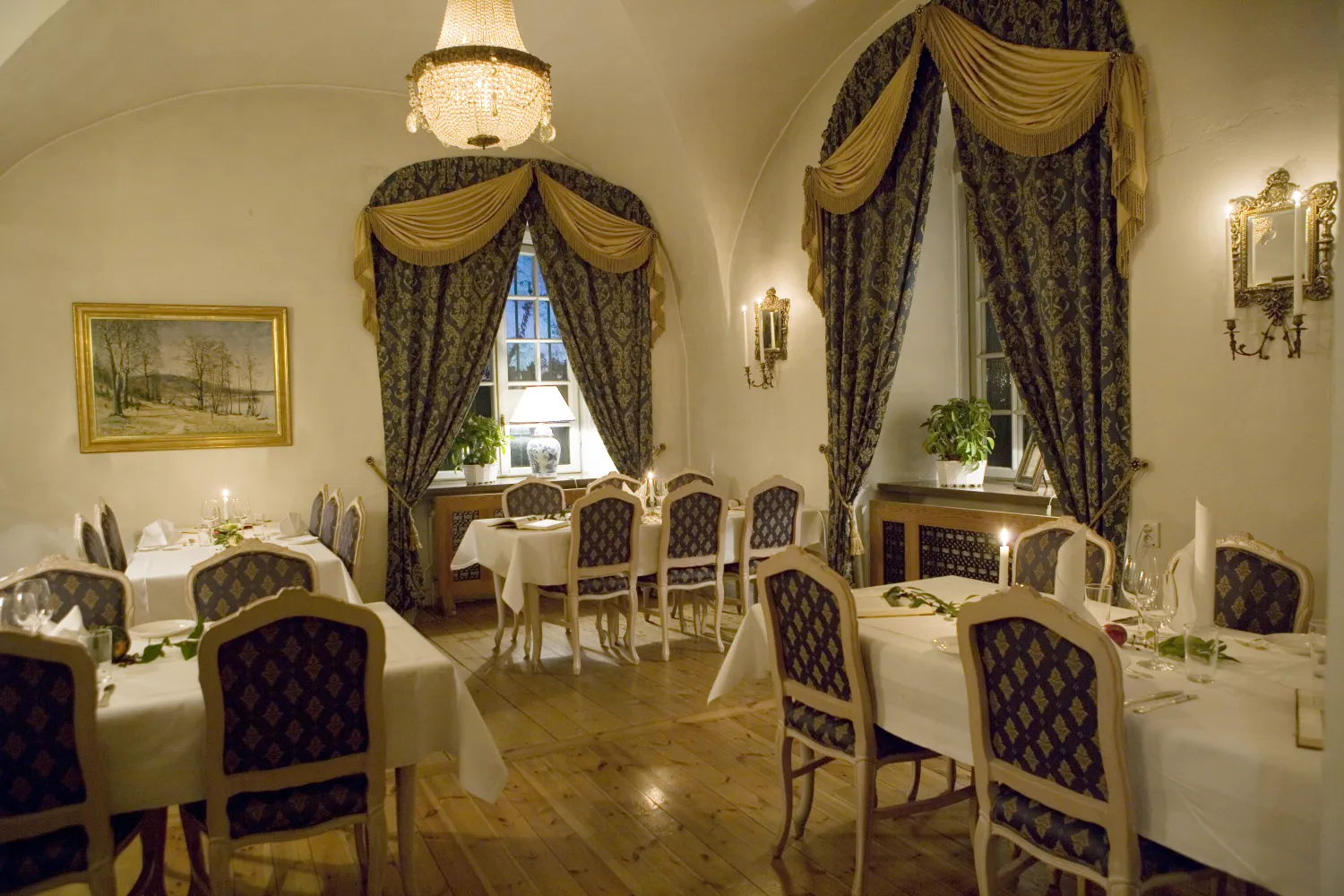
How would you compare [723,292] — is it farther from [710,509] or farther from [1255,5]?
[1255,5]

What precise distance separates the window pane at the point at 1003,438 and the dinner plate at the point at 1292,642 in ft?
10.3

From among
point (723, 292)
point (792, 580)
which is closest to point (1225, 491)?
point (792, 580)

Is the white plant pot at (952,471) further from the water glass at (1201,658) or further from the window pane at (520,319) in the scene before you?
the window pane at (520,319)

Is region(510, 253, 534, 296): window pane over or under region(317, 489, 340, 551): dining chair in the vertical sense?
over

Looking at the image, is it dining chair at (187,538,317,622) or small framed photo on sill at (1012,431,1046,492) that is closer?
dining chair at (187,538,317,622)

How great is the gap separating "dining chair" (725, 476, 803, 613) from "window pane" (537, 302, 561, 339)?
2.89 meters

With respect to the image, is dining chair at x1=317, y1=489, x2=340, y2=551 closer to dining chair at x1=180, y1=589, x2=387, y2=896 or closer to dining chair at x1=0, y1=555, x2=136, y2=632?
dining chair at x1=0, y1=555, x2=136, y2=632

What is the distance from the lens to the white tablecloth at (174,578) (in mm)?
4270

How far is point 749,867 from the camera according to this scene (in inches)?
116

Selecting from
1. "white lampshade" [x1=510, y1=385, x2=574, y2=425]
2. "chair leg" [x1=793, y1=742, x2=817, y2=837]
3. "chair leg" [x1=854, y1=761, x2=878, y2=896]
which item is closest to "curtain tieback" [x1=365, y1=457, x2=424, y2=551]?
"white lampshade" [x1=510, y1=385, x2=574, y2=425]

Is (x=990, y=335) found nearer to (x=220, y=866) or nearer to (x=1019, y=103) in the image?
(x=1019, y=103)

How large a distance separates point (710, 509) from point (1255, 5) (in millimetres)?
3530

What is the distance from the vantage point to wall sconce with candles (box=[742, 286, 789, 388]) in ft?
21.5

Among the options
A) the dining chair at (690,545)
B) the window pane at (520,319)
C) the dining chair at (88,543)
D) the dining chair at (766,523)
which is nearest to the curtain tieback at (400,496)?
the window pane at (520,319)
